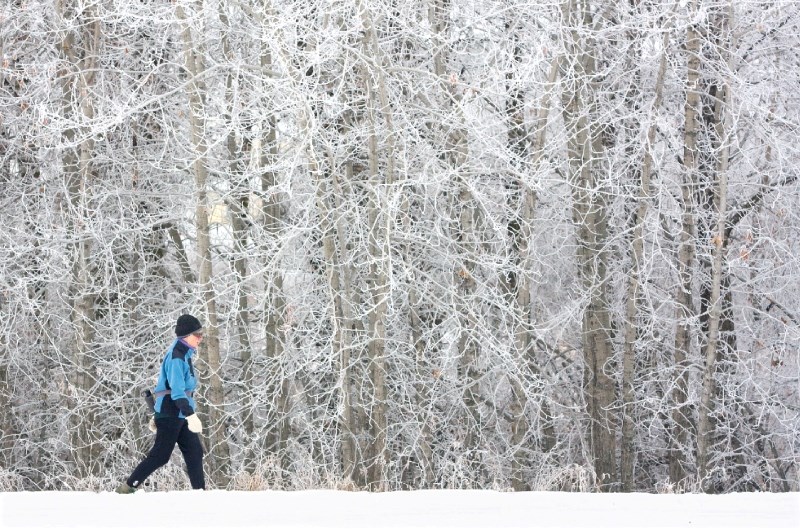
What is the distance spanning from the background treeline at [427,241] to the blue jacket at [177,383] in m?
3.28

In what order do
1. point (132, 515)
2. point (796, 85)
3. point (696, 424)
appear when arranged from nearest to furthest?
point (132, 515) → point (796, 85) → point (696, 424)

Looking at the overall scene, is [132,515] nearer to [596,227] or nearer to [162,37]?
[162,37]

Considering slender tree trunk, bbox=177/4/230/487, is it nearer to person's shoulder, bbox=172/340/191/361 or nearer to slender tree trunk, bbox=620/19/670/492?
person's shoulder, bbox=172/340/191/361

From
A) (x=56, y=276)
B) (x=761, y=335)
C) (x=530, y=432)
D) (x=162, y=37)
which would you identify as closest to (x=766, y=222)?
(x=761, y=335)

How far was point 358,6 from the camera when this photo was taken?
441 inches

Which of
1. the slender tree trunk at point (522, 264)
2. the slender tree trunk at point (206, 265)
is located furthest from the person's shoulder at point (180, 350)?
the slender tree trunk at point (522, 264)

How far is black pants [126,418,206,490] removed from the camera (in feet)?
28.5

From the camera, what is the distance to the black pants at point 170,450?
8.70m

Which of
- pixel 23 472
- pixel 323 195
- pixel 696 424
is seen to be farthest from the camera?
pixel 23 472

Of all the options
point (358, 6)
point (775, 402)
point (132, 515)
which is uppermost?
point (358, 6)

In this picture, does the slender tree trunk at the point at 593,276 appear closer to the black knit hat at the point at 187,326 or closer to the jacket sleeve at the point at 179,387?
the black knit hat at the point at 187,326

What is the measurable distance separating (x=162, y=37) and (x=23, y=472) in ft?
22.9

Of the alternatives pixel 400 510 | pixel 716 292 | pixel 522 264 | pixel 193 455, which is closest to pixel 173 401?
pixel 193 455

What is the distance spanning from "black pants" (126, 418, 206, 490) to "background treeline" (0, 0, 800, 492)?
3092 mm
